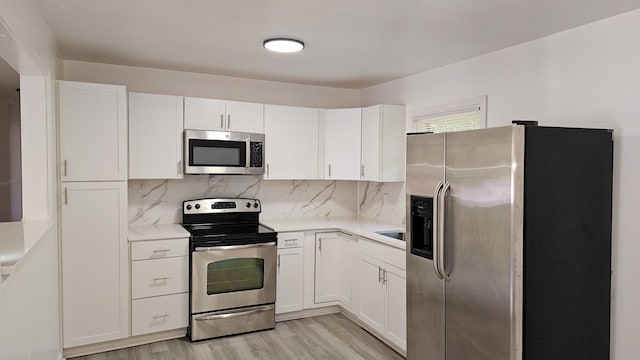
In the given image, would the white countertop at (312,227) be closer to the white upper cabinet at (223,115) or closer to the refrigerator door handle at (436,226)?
the refrigerator door handle at (436,226)

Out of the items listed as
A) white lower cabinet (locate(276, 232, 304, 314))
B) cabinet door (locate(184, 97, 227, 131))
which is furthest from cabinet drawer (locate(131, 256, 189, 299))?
cabinet door (locate(184, 97, 227, 131))

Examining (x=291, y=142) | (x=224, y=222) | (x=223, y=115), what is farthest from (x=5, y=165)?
(x=291, y=142)

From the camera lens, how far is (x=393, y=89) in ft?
14.3

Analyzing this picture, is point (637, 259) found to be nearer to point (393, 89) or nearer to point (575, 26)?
point (575, 26)

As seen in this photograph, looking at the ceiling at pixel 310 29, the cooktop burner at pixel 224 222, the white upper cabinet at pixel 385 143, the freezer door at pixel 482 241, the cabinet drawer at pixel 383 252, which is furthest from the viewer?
the white upper cabinet at pixel 385 143

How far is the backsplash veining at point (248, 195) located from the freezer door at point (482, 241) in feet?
7.86

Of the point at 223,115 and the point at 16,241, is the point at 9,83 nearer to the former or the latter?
the point at 223,115

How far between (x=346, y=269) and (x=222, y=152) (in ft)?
5.22

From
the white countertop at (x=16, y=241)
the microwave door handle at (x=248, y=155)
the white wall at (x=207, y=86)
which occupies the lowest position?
the white countertop at (x=16, y=241)

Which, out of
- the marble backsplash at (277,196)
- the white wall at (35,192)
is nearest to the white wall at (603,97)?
the marble backsplash at (277,196)

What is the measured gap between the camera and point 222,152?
396 centimetres

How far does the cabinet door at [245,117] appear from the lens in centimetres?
403

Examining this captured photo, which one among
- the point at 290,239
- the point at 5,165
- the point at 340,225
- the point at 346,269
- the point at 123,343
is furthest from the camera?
the point at 5,165

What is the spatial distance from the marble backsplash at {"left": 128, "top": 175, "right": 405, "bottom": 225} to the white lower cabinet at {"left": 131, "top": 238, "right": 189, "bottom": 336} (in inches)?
23.3
